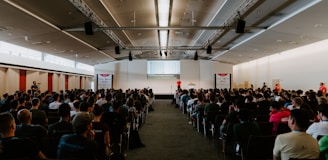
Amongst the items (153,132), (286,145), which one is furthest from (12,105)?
(286,145)

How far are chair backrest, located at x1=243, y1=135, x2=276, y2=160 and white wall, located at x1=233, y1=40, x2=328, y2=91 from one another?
36.1 feet

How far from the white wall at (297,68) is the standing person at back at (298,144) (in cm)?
1167

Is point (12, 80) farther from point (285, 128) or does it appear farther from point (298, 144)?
point (298, 144)

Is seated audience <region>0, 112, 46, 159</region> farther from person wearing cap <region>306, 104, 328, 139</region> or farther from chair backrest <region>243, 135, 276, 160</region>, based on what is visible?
person wearing cap <region>306, 104, 328, 139</region>

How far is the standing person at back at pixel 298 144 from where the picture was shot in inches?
92.9

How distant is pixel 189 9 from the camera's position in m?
10.7

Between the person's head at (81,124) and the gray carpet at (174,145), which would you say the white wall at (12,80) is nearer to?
the gray carpet at (174,145)

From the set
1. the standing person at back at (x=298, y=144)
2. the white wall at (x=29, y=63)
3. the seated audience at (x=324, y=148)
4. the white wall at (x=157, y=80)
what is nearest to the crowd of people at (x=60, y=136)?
the standing person at back at (x=298, y=144)

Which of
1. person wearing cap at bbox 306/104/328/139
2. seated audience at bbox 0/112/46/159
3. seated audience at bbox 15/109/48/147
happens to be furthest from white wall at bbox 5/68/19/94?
person wearing cap at bbox 306/104/328/139

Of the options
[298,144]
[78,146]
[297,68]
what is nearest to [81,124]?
[78,146]

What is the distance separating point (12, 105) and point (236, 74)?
25.4 metres

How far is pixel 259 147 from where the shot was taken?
327cm

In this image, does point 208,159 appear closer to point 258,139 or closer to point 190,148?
point 190,148

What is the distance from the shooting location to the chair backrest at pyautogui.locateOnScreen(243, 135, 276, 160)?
10.7 feet
